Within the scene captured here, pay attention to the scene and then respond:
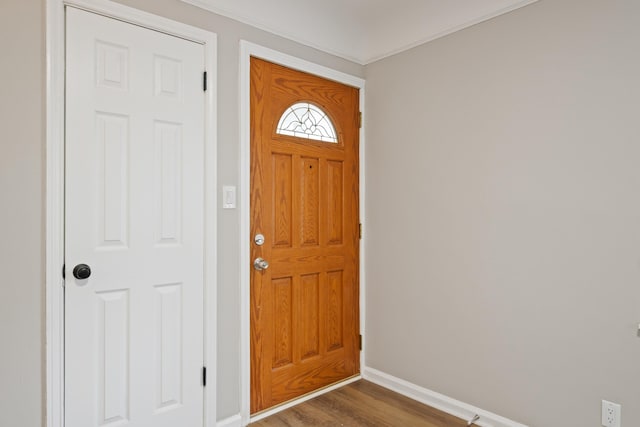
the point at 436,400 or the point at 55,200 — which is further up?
the point at 55,200

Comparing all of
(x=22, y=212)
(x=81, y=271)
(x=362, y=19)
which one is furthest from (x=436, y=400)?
(x=362, y=19)

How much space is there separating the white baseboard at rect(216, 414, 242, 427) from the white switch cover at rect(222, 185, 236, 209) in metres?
1.18

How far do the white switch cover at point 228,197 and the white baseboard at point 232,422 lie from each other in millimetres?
1177

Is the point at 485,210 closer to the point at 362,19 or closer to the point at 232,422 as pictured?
the point at 362,19

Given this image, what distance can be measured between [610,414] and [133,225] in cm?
239

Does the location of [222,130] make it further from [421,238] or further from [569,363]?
[569,363]

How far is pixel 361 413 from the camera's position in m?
2.36

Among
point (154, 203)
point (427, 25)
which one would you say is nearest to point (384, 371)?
point (154, 203)

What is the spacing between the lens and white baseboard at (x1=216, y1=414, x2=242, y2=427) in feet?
6.96

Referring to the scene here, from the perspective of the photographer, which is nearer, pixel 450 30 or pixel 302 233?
pixel 450 30

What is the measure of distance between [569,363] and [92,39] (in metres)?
2.73

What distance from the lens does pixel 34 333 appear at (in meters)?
1.60

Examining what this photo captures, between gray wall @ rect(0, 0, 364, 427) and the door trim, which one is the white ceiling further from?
gray wall @ rect(0, 0, 364, 427)

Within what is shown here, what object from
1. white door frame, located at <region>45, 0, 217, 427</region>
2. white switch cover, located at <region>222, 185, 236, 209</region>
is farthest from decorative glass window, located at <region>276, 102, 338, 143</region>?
white door frame, located at <region>45, 0, 217, 427</region>
